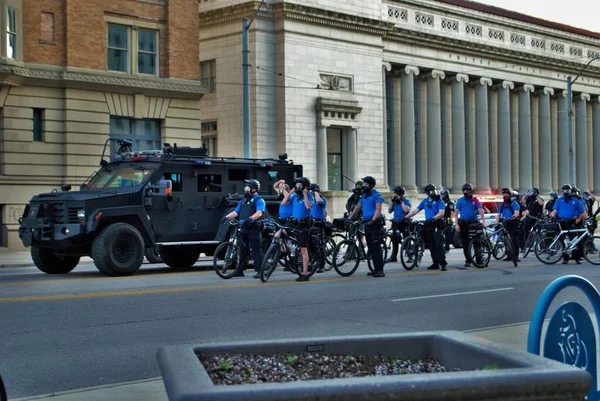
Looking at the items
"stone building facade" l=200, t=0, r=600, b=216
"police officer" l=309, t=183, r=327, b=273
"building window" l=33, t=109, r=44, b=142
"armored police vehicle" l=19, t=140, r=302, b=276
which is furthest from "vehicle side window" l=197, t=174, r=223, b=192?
"stone building facade" l=200, t=0, r=600, b=216

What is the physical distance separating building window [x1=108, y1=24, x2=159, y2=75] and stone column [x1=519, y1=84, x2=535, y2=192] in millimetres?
34921

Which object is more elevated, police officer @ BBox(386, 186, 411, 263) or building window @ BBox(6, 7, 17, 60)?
building window @ BBox(6, 7, 17, 60)

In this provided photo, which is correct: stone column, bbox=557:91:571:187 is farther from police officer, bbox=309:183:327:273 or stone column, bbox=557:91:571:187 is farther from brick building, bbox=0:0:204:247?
police officer, bbox=309:183:327:273

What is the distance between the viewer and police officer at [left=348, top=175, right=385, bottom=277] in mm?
19175

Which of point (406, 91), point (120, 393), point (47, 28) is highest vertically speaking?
point (406, 91)

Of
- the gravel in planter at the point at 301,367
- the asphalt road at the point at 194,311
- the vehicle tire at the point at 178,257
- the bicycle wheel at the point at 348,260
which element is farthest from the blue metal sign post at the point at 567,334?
the vehicle tire at the point at 178,257

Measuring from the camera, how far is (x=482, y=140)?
63469 mm

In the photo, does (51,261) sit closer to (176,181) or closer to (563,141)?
(176,181)

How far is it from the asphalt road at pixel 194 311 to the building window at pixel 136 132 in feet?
55.8

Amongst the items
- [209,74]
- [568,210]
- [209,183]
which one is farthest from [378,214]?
[209,74]

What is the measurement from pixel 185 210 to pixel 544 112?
166 ft

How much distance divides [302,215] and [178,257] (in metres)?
5.49

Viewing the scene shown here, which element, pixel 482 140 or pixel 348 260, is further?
pixel 482 140

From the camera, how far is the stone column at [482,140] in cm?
6269
